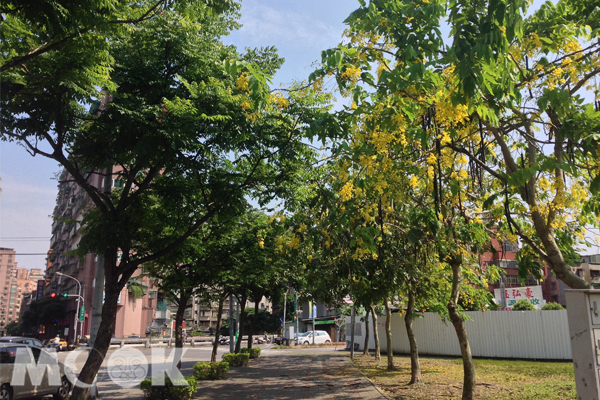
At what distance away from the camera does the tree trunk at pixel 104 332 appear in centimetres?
921

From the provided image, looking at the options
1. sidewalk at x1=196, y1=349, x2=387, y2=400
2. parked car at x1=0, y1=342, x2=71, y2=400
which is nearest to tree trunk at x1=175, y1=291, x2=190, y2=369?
sidewalk at x1=196, y1=349, x2=387, y2=400

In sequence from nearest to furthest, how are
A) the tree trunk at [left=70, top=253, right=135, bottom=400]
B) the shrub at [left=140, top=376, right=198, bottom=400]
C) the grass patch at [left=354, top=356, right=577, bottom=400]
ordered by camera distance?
the tree trunk at [left=70, top=253, right=135, bottom=400] < the shrub at [left=140, top=376, right=198, bottom=400] < the grass patch at [left=354, top=356, right=577, bottom=400]

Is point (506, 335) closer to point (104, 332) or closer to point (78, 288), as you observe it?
point (104, 332)

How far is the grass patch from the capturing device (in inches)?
423

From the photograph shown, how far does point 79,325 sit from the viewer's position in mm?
53625

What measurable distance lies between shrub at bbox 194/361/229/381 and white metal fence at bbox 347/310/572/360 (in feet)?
32.7

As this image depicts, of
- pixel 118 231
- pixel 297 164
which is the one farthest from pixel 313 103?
pixel 118 231

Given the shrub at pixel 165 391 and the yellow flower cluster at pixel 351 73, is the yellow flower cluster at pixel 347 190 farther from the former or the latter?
the shrub at pixel 165 391

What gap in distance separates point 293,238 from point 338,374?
10.6m

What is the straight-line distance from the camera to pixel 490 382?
42.6 ft

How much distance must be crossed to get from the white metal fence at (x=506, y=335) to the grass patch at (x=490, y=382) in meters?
2.52

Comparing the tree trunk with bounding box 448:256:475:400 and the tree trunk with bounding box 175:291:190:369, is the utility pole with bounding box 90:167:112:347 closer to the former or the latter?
the tree trunk with bounding box 175:291:190:369

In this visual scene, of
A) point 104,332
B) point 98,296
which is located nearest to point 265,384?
point 98,296

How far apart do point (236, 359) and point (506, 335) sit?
13009mm
